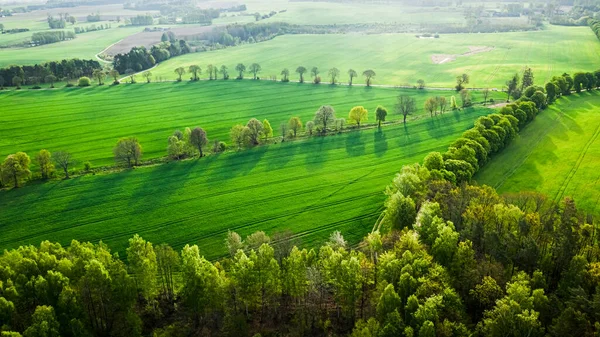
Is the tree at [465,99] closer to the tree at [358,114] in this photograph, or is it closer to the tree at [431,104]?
the tree at [431,104]

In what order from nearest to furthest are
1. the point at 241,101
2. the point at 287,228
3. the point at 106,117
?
1. the point at 287,228
2. the point at 106,117
3. the point at 241,101

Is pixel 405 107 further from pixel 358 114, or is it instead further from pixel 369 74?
pixel 369 74

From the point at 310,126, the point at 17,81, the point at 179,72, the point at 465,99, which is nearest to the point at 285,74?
the point at 179,72

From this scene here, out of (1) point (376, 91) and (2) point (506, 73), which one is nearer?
(1) point (376, 91)

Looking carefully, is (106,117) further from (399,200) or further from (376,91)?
(399,200)

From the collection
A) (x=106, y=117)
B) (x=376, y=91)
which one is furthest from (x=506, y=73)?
(x=106, y=117)

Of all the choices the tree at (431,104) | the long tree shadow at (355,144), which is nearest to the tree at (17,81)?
the long tree shadow at (355,144)
